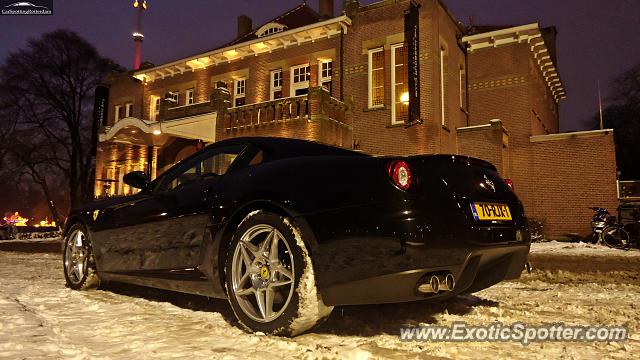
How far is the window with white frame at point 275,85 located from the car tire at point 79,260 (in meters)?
13.2

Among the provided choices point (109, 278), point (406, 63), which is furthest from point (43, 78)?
point (109, 278)

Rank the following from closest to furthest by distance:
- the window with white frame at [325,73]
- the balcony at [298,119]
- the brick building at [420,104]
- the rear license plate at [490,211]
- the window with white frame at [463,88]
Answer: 1. the rear license plate at [490,211]
2. the balcony at [298,119]
3. the brick building at [420,104]
4. the window with white frame at [463,88]
5. the window with white frame at [325,73]

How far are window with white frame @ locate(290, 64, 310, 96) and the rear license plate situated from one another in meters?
14.3

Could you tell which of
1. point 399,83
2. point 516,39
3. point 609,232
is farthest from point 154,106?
point 609,232

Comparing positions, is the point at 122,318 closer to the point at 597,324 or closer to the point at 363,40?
the point at 597,324

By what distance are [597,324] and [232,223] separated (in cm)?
268

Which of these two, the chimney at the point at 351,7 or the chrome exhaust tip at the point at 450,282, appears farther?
the chimney at the point at 351,7

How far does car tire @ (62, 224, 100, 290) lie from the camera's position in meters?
4.11

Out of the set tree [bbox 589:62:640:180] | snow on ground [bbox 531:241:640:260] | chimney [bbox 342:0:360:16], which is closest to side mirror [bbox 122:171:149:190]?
snow on ground [bbox 531:241:640:260]

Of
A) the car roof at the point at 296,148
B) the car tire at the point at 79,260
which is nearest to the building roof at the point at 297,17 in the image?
the car tire at the point at 79,260

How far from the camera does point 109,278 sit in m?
3.89

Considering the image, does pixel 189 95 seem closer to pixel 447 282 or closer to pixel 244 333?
pixel 244 333

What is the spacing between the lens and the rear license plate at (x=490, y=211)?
2410 millimetres

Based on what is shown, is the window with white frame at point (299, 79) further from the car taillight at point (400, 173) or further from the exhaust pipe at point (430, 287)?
the exhaust pipe at point (430, 287)
